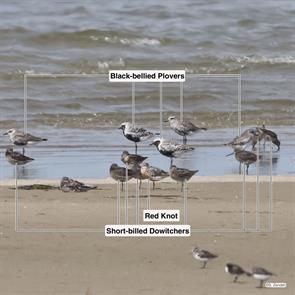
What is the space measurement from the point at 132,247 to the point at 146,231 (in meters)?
0.38

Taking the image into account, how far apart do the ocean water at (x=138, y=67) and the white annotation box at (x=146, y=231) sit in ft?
9.84

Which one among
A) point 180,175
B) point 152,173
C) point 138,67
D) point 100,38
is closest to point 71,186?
point 152,173

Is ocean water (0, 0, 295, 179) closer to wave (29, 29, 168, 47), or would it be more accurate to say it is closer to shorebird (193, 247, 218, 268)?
wave (29, 29, 168, 47)

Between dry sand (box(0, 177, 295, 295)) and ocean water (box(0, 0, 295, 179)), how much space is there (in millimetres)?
1608

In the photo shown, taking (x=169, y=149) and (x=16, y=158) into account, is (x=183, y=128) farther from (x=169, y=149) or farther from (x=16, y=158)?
(x=16, y=158)

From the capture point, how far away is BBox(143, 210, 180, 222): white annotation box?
33.2 feet

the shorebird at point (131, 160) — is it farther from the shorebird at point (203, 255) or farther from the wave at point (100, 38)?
the wave at point (100, 38)

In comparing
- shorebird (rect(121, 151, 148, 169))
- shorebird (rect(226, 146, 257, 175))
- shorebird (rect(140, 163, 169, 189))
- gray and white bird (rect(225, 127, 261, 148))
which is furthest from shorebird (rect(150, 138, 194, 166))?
shorebird (rect(140, 163, 169, 189))

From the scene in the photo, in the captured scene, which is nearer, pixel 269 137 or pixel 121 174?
pixel 121 174

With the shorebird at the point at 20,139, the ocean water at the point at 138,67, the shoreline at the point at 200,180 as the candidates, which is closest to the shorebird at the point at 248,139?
the ocean water at the point at 138,67

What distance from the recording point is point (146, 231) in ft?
31.8

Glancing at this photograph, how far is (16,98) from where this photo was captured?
19.3 metres

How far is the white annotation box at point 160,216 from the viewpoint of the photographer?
33.2ft

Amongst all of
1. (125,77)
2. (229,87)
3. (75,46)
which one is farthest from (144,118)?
(75,46)
